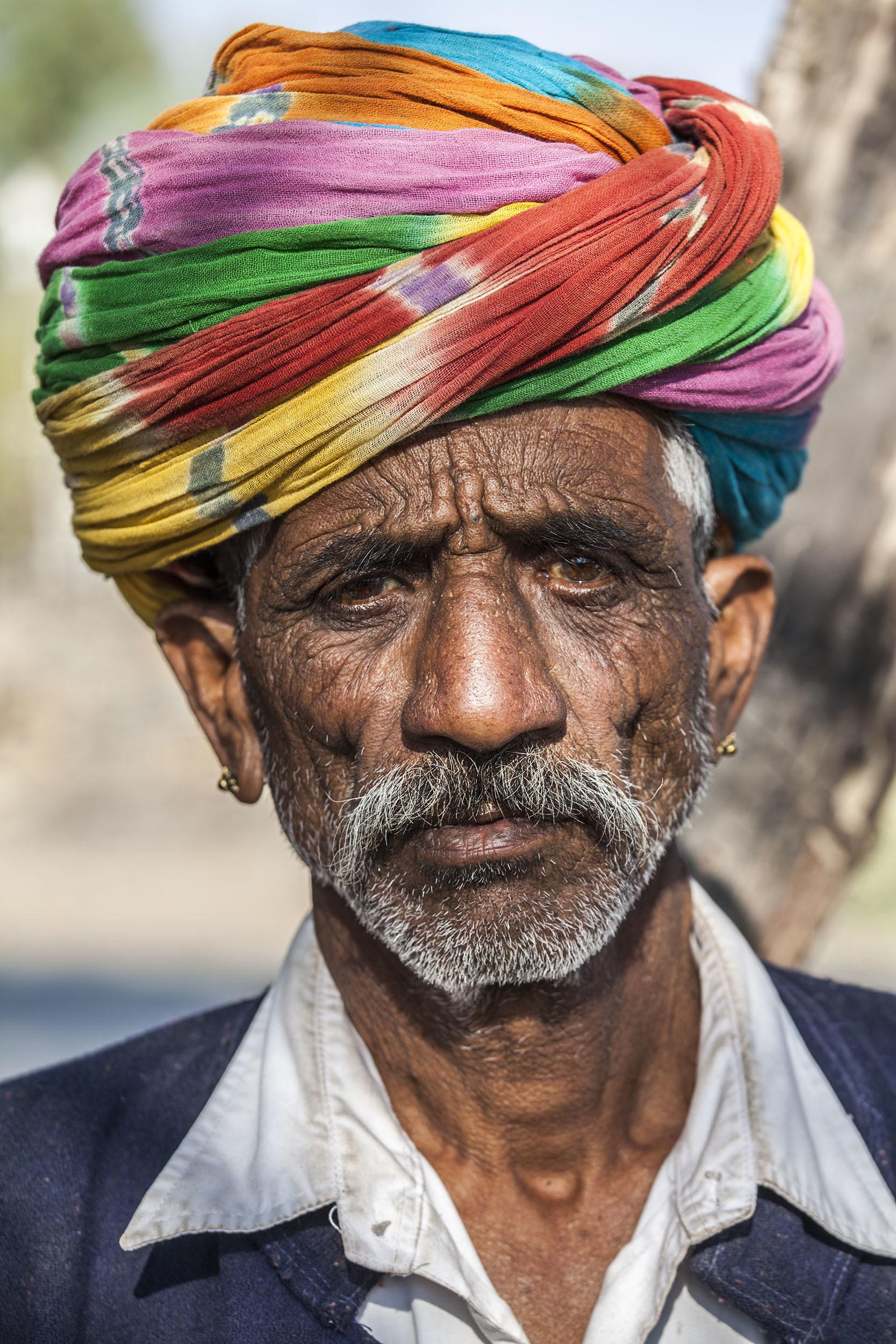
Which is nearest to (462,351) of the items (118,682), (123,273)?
(123,273)

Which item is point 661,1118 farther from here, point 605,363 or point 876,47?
point 876,47

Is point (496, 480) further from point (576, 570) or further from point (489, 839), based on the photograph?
point (489, 839)

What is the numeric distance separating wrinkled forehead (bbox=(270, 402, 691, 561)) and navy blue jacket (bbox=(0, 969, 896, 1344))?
3.49ft

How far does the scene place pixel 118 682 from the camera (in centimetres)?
1691

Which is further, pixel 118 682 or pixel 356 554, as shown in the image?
pixel 118 682

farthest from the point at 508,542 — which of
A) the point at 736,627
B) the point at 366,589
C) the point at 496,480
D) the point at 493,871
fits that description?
the point at 736,627

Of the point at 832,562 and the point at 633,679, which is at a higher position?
the point at 832,562

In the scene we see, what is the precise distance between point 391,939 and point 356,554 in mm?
620

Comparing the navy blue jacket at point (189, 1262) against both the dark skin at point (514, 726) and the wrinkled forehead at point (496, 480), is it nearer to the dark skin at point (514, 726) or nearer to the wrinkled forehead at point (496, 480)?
the dark skin at point (514, 726)

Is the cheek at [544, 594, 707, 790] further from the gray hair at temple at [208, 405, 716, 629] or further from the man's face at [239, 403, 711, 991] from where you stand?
the gray hair at temple at [208, 405, 716, 629]

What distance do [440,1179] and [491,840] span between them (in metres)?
0.61

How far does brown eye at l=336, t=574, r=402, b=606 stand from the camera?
2.12 metres

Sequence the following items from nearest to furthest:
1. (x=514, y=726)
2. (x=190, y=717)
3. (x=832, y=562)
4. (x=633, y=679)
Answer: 1. (x=514, y=726)
2. (x=633, y=679)
3. (x=832, y=562)
4. (x=190, y=717)

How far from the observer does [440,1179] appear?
6.98 ft
